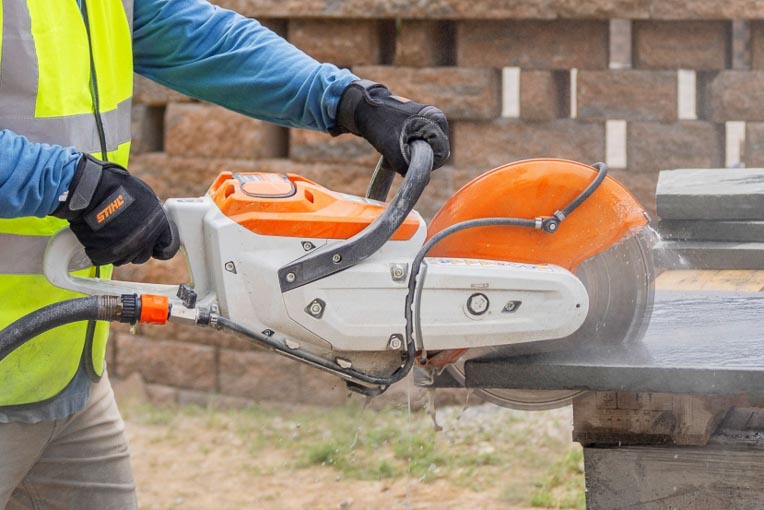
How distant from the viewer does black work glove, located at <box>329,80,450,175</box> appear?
99.1 inches

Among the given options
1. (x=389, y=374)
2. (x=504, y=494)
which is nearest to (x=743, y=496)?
(x=389, y=374)

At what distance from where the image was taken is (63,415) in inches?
102

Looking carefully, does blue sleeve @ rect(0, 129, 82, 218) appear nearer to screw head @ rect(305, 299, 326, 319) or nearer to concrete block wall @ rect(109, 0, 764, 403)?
screw head @ rect(305, 299, 326, 319)

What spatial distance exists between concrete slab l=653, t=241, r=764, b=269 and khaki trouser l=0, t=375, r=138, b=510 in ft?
5.70

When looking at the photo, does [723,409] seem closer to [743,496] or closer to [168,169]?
[743,496]

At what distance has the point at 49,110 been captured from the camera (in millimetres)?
2422

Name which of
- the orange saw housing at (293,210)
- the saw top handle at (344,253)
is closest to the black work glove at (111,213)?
the orange saw housing at (293,210)

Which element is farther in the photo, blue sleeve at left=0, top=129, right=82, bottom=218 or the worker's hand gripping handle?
the worker's hand gripping handle

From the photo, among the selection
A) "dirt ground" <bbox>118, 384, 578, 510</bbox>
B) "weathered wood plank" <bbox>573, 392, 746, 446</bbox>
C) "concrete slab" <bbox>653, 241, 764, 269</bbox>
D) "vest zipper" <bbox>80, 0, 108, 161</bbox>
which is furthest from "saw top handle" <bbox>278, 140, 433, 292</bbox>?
"dirt ground" <bbox>118, 384, 578, 510</bbox>

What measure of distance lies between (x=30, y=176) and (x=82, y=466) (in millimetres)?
839

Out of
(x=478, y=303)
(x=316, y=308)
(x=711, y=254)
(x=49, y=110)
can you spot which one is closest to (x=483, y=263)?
(x=478, y=303)

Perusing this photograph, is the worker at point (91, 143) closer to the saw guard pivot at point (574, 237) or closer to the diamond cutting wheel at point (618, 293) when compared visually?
the saw guard pivot at point (574, 237)

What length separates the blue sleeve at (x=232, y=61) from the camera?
273cm

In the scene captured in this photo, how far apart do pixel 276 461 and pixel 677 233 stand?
234cm
